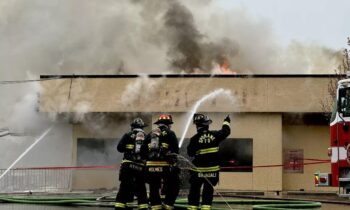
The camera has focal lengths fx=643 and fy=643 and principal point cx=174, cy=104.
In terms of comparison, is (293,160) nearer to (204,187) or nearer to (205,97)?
(205,97)

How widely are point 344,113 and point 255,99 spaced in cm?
831

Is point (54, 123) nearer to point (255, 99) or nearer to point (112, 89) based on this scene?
point (112, 89)

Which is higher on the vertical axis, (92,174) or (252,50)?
(252,50)

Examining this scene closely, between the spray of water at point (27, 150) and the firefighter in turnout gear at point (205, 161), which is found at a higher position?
the spray of water at point (27, 150)

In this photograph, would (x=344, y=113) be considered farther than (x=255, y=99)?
No

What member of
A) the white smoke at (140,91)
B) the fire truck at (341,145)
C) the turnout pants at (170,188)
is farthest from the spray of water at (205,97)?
the turnout pants at (170,188)

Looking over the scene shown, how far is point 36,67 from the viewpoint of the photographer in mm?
31844

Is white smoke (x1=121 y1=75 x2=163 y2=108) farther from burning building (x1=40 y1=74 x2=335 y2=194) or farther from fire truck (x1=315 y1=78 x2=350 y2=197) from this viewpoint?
fire truck (x1=315 y1=78 x2=350 y2=197)

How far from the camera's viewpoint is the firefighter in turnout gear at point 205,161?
1000 centimetres

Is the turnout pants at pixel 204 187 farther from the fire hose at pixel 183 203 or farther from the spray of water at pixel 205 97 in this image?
the spray of water at pixel 205 97

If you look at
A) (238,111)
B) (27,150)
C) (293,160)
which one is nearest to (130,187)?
(238,111)

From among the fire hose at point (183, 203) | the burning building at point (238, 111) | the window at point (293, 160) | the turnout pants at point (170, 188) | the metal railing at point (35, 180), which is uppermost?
the burning building at point (238, 111)

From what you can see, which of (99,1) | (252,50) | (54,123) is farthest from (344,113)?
(99,1)

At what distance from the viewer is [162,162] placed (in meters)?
10.5
